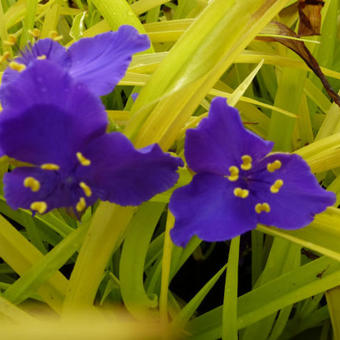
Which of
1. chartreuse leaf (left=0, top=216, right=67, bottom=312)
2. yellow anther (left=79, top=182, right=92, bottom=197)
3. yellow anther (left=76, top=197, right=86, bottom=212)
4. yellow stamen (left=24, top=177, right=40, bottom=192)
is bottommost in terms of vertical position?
chartreuse leaf (left=0, top=216, right=67, bottom=312)

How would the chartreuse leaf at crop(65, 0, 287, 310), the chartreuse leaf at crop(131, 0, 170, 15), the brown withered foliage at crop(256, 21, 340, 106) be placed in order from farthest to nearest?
1. the chartreuse leaf at crop(131, 0, 170, 15)
2. the brown withered foliage at crop(256, 21, 340, 106)
3. the chartreuse leaf at crop(65, 0, 287, 310)

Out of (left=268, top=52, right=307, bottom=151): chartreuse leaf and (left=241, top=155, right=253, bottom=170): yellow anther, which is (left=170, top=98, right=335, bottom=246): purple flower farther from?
(left=268, top=52, right=307, bottom=151): chartreuse leaf

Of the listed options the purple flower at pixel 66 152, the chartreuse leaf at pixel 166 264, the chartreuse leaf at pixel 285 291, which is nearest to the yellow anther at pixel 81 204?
the purple flower at pixel 66 152

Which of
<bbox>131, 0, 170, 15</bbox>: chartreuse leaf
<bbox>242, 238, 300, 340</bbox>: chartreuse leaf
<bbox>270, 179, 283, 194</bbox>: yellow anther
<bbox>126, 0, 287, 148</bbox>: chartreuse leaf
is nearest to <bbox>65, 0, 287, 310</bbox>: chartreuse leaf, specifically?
<bbox>126, 0, 287, 148</bbox>: chartreuse leaf

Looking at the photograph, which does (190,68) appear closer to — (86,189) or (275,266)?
(86,189)

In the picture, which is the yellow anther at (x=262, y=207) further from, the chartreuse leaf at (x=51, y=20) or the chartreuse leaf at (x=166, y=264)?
the chartreuse leaf at (x=51, y=20)
